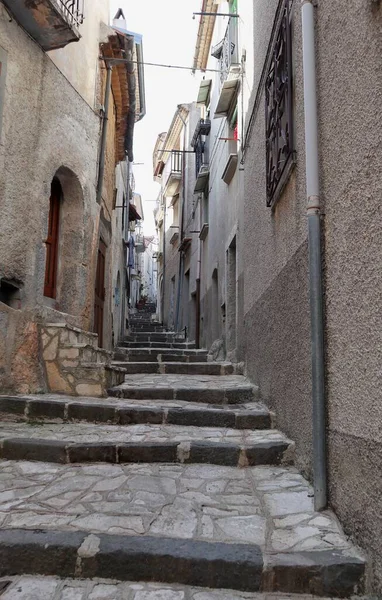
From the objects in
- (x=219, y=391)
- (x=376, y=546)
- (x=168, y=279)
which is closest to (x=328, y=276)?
(x=376, y=546)

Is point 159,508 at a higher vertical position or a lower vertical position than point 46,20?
lower

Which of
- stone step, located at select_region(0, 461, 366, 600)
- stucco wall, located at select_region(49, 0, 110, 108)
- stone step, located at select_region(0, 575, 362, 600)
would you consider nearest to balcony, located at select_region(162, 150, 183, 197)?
stucco wall, located at select_region(49, 0, 110, 108)

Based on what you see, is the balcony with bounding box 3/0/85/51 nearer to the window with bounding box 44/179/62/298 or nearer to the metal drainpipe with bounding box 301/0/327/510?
the window with bounding box 44/179/62/298

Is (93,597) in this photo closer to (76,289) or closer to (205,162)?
(76,289)

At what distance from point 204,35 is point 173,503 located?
13.2 meters

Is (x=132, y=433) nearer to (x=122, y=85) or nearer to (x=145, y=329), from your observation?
(x=122, y=85)

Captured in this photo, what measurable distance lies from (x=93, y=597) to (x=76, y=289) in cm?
504

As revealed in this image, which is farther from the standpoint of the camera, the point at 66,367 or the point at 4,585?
the point at 66,367

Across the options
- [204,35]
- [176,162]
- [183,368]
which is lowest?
[183,368]

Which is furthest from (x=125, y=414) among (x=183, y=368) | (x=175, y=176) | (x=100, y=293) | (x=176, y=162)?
(x=176, y=162)

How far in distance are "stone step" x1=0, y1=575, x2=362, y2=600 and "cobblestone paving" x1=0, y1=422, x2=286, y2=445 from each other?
151 cm

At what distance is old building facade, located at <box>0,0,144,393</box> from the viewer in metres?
5.20

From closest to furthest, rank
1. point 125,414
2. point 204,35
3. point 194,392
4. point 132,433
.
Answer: point 132,433
point 125,414
point 194,392
point 204,35

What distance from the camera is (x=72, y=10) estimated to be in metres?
6.20
